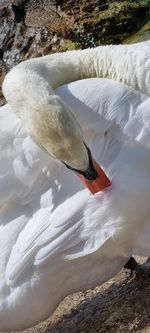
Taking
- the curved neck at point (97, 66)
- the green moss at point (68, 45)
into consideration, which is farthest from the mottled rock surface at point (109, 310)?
the green moss at point (68, 45)

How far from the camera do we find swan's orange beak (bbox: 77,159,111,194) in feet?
15.9

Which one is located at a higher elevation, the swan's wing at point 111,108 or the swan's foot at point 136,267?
the swan's wing at point 111,108

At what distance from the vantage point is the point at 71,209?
16.8 ft

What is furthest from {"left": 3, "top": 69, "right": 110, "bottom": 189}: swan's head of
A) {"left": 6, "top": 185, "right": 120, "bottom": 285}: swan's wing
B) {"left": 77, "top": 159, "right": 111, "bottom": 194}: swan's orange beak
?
{"left": 6, "top": 185, "right": 120, "bottom": 285}: swan's wing

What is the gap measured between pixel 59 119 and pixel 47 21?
252 inches

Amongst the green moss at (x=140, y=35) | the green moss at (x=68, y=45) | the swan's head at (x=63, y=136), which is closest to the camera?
the swan's head at (x=63, y=136)

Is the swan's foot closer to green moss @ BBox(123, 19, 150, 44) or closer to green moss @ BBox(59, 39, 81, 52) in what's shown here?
green moss @ BBox(123, 19, 150, 44)

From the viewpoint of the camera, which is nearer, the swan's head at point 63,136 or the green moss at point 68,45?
the swan's head at point 63,136

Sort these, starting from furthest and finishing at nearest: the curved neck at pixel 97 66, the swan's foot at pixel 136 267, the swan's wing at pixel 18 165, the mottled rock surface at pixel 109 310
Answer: the swan's foot at pixel 136 267 < the mottled rock surface at pixel 109 310 < the swan's wing at pixel 18 165 < the curved neck at pixel 97 66

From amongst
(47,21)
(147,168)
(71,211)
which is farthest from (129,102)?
(47,21)

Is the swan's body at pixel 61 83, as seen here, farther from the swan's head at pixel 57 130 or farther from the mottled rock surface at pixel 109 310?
the mottled rock surface at pixel 109 310

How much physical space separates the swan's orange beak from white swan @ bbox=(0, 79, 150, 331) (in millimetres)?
49

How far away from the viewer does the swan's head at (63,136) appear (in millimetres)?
4703

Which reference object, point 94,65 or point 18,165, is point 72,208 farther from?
point 94,65
